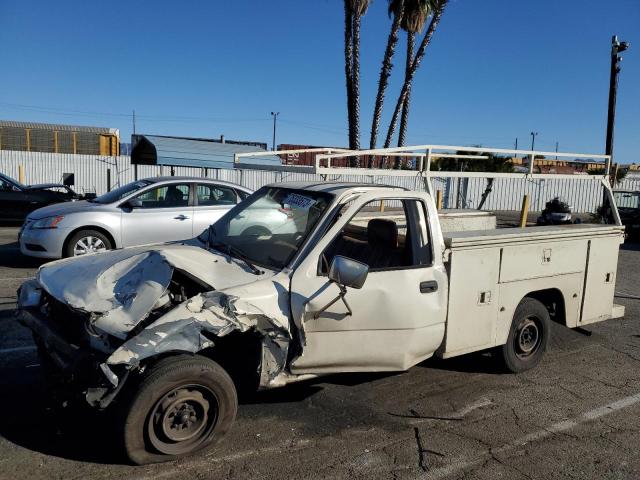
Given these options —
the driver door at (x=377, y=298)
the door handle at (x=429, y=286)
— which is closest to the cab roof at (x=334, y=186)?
the driver door at (x=377, y=298)

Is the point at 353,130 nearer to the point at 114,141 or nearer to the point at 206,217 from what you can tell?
the point at 206,217

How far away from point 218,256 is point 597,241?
152 inches

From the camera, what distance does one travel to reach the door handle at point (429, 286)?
13.8ft

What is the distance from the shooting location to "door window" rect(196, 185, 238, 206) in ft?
32.0

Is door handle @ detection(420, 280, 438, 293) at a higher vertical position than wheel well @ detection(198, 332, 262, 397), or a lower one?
higher

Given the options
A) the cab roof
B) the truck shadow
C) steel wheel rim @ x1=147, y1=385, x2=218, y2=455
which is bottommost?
the truck shadow

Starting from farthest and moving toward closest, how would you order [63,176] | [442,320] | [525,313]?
[63,176] → [525,313] → [442,320]

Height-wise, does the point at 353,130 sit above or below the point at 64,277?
above

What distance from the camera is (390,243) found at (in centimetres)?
457

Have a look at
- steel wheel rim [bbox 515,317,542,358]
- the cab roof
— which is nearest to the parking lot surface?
steel wheel rim [bbox 515,317,542,358]

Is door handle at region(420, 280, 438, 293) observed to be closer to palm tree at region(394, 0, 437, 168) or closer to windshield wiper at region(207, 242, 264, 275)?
windshield wiper at region(207, 242, 264, 275)

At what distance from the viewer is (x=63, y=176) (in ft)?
81.9

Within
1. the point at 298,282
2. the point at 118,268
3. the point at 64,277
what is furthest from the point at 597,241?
the point at 64,277

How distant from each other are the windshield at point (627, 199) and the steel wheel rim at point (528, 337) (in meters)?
17.4
